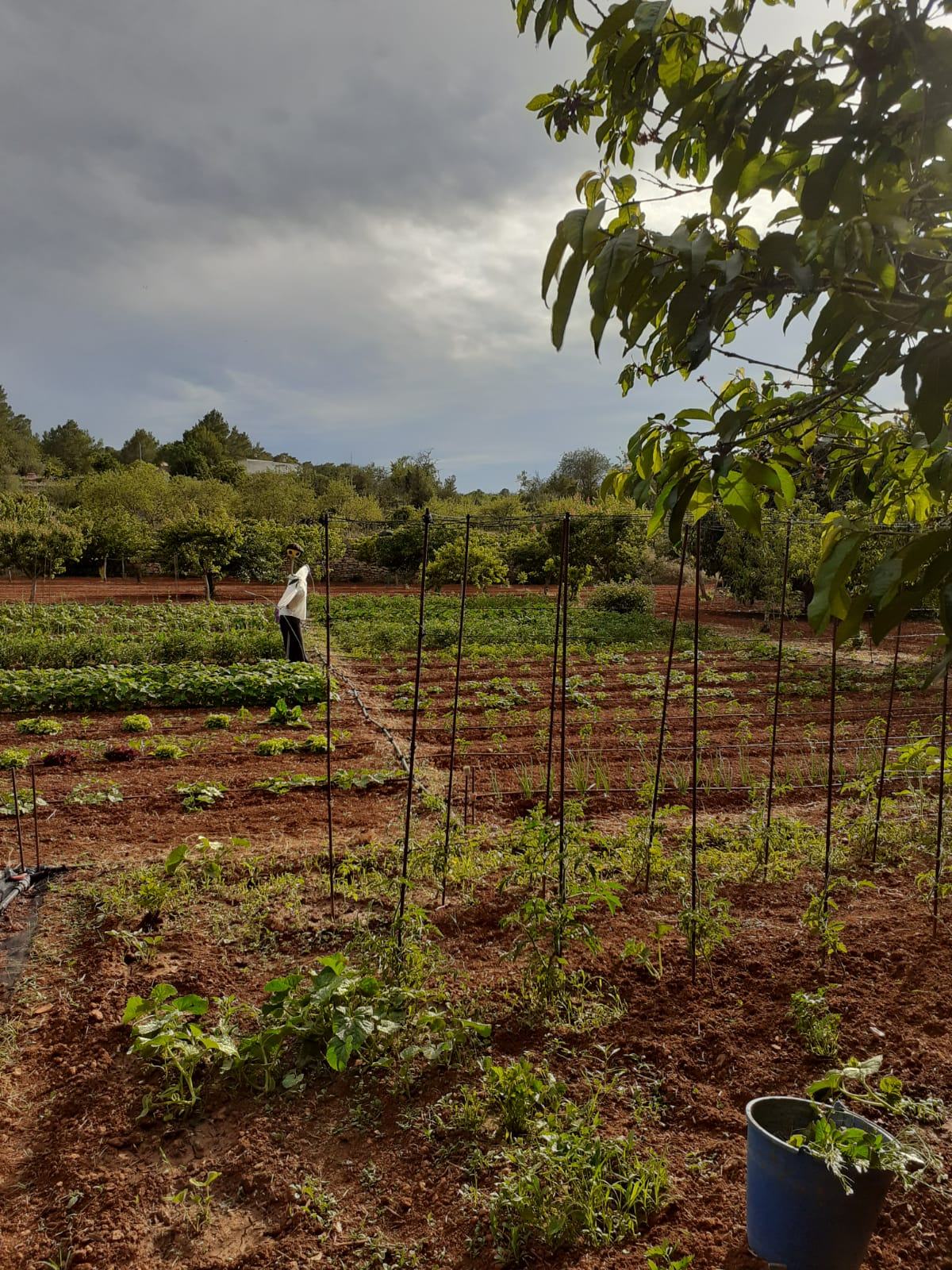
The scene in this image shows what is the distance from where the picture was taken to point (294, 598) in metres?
10.5

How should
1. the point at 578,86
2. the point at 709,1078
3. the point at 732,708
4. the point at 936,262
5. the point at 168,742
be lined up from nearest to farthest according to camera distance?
1. the point at 936,262
2. the point at 578,86
3. the point at 709,1078
4. the point at 168,742
5. the point at 732,708

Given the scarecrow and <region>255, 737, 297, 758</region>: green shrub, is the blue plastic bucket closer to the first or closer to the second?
<region>255, 737, 297, 758</region>: green shrub

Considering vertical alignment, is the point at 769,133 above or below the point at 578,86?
below

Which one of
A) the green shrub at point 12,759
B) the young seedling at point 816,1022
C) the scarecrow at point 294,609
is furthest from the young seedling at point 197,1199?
the scarecrow at point 294,609

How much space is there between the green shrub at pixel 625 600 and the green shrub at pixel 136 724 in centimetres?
1467

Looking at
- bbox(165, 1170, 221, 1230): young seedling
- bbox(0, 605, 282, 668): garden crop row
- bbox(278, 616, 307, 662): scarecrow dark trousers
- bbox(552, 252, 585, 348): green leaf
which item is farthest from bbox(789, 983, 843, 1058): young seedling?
bbox(0, 605, 282, 668): garden crop row

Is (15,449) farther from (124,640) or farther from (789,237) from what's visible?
(789,237)

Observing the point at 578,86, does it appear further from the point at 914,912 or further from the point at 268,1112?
the point at 914,912

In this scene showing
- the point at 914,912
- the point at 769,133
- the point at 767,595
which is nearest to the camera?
the point at 769,133

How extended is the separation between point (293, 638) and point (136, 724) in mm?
3240

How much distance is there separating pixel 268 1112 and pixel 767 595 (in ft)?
53.7

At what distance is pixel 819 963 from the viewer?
126 inches

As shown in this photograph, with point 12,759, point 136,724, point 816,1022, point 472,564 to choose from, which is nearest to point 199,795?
point 12,759

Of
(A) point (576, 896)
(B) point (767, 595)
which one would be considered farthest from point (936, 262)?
(B) point (767, 595)
